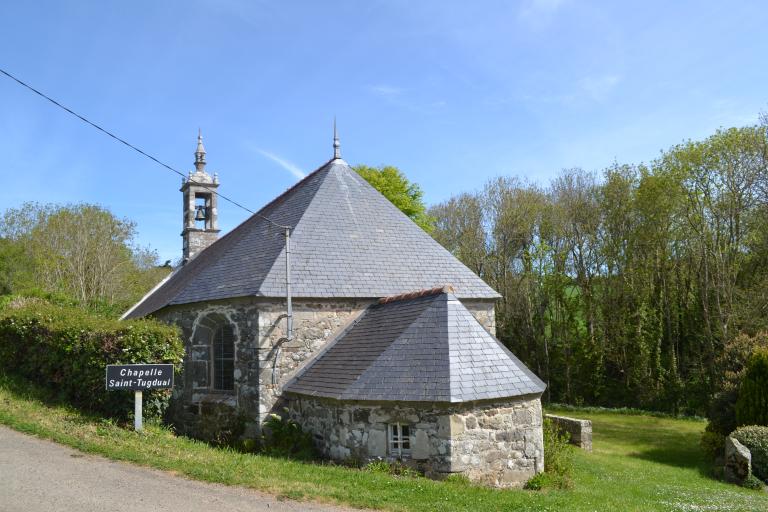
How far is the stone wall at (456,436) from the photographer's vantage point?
9266 millimetres

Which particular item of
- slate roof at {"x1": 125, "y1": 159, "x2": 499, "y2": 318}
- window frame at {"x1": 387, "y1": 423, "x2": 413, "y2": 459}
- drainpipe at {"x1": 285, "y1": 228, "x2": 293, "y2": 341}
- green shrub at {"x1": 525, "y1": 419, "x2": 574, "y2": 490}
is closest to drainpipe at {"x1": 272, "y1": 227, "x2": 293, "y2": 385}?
drainpipe at {"x1": 285, "y1": 228, "x2": 293, "y2": 341}

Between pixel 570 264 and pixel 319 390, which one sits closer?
pixel 319 390

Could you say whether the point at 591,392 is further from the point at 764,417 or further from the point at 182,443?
the point at 182,443

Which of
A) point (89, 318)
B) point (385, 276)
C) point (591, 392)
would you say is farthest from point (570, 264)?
point (89, 318)

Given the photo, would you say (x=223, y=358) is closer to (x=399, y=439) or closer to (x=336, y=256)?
(x=336, y=256)

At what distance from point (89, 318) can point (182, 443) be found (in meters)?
3.51

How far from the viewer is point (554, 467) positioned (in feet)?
34.2

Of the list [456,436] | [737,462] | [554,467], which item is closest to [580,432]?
[737,462]

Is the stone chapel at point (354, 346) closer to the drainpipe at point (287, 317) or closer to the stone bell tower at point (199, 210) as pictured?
the drainpipe at point (287, 317)

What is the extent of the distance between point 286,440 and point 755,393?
460 inches

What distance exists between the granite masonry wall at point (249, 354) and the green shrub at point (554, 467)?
16.3 ft

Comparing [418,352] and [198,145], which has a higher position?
[198,145]

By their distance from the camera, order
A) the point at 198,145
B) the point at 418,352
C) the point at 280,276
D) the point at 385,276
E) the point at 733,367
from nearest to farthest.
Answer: the point at 418,352 → the point at 280,276 → the point at 385,276 → the point at 733,367 → the point at 198,145

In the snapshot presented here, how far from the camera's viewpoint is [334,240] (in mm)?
14109
